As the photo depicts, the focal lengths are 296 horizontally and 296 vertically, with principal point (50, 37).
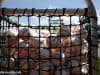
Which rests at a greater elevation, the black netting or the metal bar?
the metal bar

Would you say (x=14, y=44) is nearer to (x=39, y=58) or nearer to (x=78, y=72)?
(x=39, y=58)

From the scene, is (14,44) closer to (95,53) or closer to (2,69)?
(2,69)

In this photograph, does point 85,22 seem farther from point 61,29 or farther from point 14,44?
point 14,44

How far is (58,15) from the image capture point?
77cm

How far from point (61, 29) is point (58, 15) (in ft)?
0.12

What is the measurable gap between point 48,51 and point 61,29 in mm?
66

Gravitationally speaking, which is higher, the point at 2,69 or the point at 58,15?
the point at 58,15

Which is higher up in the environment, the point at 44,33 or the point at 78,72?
the point at 44,33

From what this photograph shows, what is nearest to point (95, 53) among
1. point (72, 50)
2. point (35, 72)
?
point (72, 50)

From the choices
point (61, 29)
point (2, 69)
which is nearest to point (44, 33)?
point (61, 29)

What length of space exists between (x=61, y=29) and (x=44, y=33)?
0.05 m

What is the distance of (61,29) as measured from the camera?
0.77 m

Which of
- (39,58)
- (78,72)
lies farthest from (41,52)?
(78,72)

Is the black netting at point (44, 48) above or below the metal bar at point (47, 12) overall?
below
